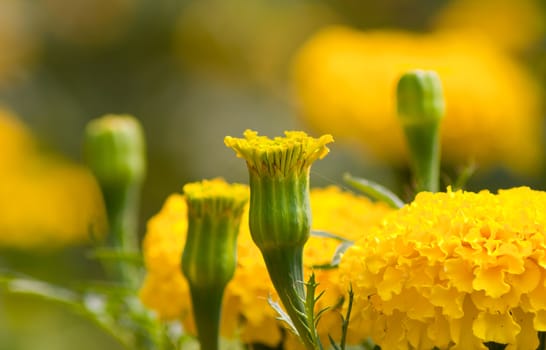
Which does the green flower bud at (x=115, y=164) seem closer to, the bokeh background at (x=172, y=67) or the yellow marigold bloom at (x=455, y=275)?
the yellow marigold bloom at (x=455, y=275)

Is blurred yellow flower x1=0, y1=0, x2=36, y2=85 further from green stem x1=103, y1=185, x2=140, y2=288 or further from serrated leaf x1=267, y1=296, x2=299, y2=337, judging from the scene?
serrated leaf x1=267, y1=296, x2=299, y2=337

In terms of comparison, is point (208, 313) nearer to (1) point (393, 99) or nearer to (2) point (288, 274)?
(2) point (288, 274)

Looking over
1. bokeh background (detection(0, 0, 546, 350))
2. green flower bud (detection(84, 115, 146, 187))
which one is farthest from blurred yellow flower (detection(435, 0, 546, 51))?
green flower bud (detection(84, 115, 146, 187))

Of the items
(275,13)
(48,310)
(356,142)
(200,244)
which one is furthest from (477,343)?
(275,13)

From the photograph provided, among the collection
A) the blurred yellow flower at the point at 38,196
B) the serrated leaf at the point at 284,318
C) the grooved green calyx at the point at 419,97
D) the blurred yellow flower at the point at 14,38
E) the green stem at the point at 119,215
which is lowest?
the serrated leaf at the point at 284,318

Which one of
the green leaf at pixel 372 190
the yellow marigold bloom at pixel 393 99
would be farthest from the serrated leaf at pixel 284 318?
the yellow marigold bloom at pixel 393 99

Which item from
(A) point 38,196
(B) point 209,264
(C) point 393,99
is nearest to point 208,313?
(B) point 209,264
